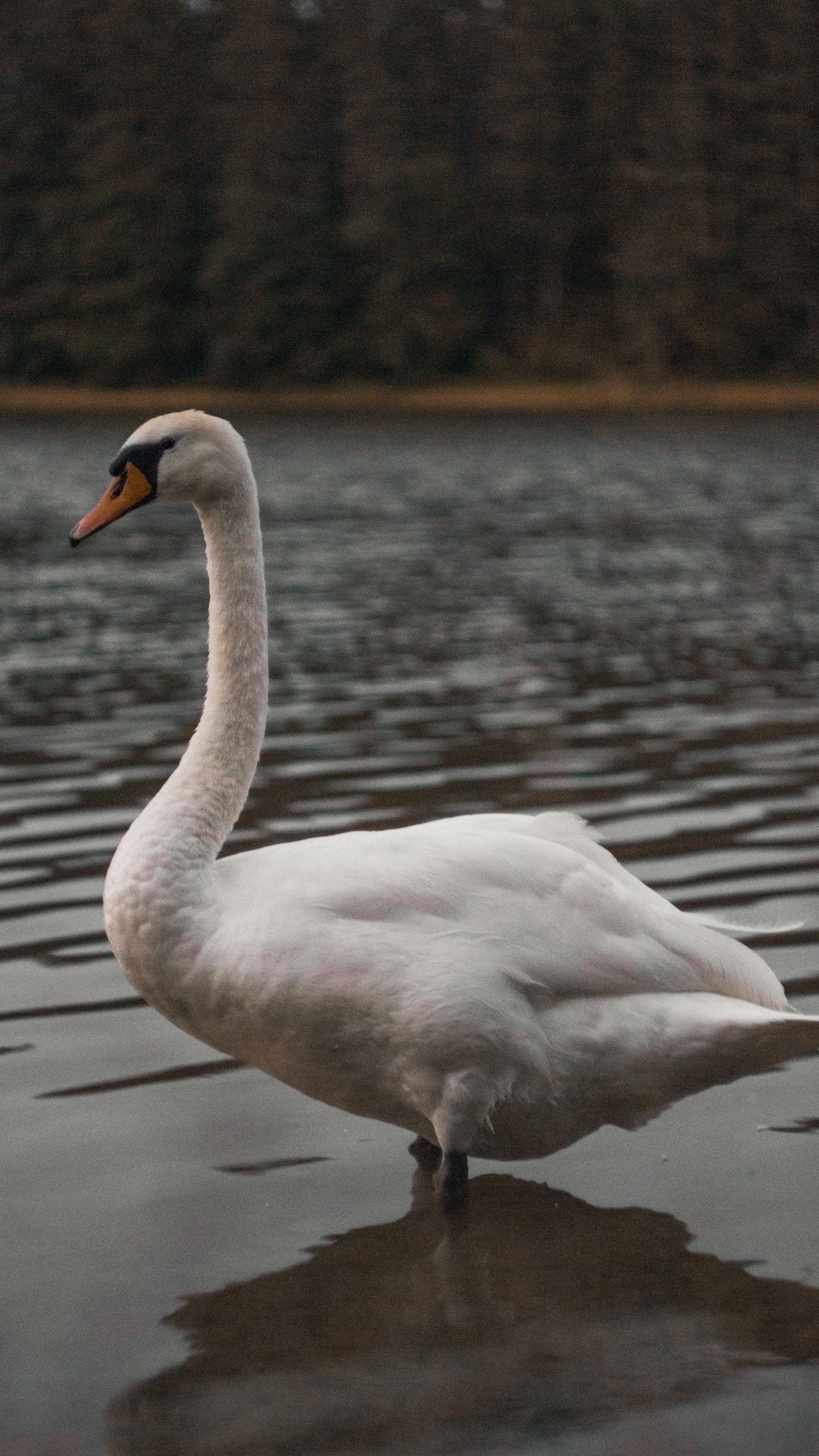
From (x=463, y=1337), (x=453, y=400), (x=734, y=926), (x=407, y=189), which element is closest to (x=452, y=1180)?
(x=463, y=1337)

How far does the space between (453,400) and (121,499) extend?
59.7 meters

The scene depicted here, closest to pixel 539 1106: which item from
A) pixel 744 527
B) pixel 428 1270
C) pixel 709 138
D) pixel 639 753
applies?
pixel 428 1270

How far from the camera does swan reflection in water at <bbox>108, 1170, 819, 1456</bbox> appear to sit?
3.56 m

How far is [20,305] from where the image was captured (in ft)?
249

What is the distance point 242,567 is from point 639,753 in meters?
5.07

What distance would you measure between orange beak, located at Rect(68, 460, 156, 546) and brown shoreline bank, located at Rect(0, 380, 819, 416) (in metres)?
49.2

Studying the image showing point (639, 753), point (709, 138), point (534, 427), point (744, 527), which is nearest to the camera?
point (639, 753)

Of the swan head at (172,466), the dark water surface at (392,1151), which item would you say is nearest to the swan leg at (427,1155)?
the dark water surface at (392,1151)

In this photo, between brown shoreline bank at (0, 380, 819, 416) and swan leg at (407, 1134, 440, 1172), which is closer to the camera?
swan leg at (407, 1134, 440, 1172)

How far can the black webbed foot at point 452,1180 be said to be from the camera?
4.38 meters

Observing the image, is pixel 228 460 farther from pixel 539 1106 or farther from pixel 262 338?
pixel 262 338

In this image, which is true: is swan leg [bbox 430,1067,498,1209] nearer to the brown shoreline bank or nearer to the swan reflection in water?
the swan reflection in water

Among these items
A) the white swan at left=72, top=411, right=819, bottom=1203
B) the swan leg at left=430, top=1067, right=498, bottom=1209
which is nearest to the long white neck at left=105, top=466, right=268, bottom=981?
the white swan at left=72, top=411, right=819, bottom=1203

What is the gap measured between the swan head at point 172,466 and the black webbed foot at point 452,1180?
5.58ft
